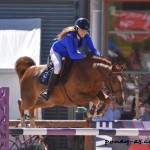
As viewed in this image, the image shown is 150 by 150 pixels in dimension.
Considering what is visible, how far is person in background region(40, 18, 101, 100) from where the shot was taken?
11.7 m

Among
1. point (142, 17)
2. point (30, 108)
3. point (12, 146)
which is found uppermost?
point (142, 17)

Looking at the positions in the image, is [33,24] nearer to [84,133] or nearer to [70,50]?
[70,50]

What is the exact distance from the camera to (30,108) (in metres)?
13.0

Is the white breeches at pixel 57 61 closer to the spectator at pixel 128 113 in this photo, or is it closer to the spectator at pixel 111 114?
the spectator at pixel 111 114

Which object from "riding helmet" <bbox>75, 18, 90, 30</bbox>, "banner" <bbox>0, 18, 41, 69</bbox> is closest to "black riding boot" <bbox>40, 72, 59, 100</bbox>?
"riding helmet" <bbox>75, 18, 90, 30</bbox>

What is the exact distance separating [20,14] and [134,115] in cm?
383

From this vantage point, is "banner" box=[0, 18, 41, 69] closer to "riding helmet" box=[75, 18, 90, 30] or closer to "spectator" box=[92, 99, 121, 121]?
"spectator" box=[92, 99, 121, 121]

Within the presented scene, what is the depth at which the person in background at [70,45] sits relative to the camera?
1173cm

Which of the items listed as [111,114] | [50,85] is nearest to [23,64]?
[50,85]

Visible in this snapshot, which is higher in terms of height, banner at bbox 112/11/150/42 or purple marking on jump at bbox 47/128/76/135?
banner at bbox 112/11/150/42

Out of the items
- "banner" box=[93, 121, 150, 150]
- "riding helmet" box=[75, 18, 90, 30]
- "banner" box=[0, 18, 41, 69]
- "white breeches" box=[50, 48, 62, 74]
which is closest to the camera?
"riding helmet" box=[75, 18, 90, 30]

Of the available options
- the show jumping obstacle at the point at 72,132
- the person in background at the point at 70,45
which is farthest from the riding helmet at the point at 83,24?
the show jumping obstacle at the point at 72,132

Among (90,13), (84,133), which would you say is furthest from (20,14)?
(84,133)

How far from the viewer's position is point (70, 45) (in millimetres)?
11734
